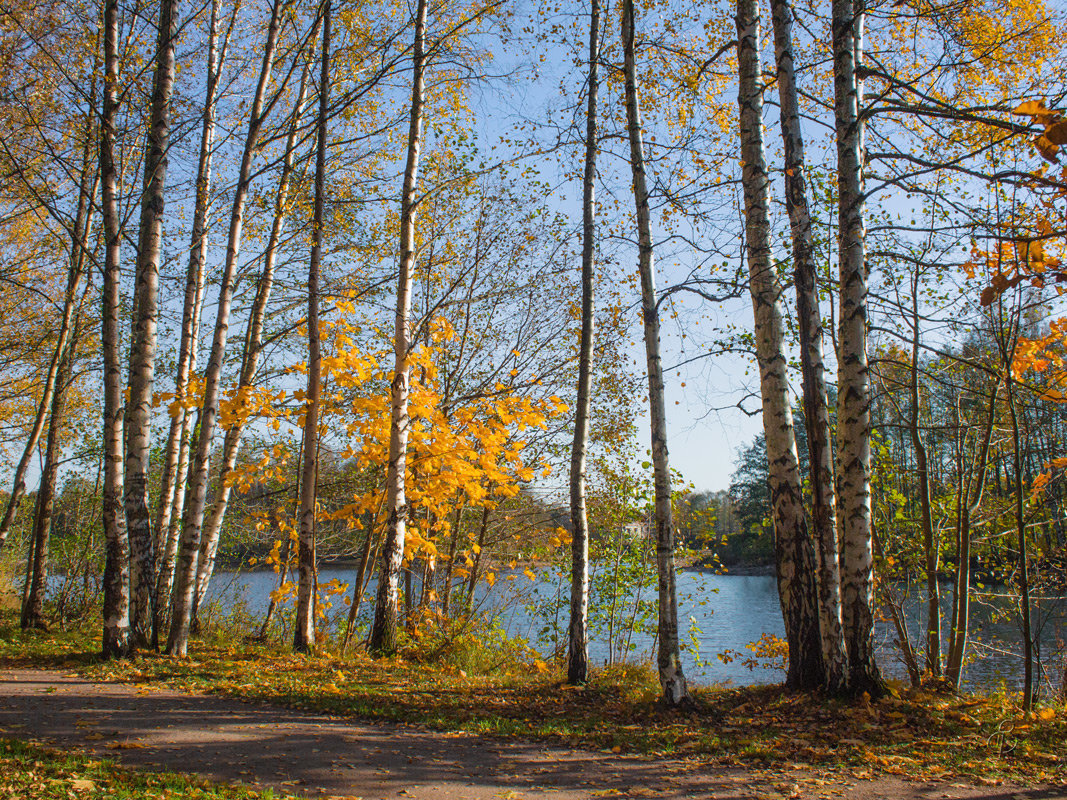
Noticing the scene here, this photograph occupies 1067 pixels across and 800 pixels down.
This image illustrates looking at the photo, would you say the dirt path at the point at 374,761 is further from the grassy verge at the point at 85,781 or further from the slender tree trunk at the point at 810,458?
the slender tree trunk at the point at 810,458

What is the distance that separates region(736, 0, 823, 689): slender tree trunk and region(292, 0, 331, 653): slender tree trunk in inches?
182

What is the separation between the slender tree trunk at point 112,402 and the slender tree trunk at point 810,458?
648cm

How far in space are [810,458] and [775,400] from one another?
58cm

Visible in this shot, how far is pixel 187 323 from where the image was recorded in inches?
344

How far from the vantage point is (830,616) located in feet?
16.6

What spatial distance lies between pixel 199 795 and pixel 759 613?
65.2 ft

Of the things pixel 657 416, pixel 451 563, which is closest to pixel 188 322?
pixel 451 563

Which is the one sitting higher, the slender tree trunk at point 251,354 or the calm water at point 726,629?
the slender tree trunk at point 251,354

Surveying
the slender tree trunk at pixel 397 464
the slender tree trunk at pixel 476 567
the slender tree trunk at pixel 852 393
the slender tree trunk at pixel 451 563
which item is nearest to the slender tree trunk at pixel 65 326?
the slender tree trunk at pixel 397 464

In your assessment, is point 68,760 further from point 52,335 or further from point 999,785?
point 52,335

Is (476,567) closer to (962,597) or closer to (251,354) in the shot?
(251,354)

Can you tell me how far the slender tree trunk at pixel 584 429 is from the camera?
6.51 meters

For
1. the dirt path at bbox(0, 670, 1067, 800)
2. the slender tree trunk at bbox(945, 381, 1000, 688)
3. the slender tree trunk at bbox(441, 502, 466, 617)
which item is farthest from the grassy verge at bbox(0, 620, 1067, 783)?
the slender tree trunk at bbox(441, 502, 466, 617)


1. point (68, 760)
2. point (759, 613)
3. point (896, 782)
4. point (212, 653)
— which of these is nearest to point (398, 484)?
point (212, 653)
